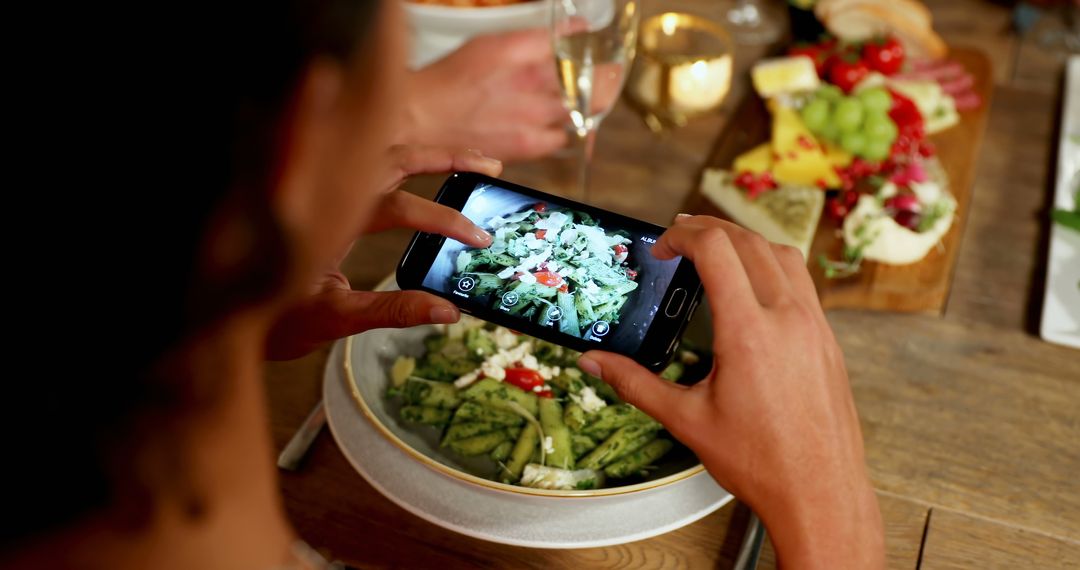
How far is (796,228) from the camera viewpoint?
140cm

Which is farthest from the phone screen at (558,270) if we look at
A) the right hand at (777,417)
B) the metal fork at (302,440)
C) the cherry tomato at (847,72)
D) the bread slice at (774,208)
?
the cherry tomato at (847,72)

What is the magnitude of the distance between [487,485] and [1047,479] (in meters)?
0.66

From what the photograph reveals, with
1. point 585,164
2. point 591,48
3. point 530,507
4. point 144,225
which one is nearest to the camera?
point 144,225

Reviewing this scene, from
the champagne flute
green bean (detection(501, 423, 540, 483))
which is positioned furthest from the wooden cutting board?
green bean (detection(501, 423, 540, 483))

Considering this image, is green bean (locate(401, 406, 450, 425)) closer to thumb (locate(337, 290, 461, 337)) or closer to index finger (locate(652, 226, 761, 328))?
thumb (locate(337, 290, 461, 337))

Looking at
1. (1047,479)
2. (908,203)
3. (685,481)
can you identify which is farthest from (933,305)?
(685,481)

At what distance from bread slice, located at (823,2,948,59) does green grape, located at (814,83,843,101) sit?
A: 9.7 inches

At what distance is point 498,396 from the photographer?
1.03 metres

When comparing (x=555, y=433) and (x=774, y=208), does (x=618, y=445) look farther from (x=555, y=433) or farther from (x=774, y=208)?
(x=774, y=208)

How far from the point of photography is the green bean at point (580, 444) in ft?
3.28

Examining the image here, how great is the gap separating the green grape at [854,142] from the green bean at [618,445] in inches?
31.2

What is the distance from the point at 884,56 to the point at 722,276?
3.77ft

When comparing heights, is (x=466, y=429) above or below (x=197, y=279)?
below

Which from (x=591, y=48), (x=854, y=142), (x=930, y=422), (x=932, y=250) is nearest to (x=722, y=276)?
(x=930, y=422)
